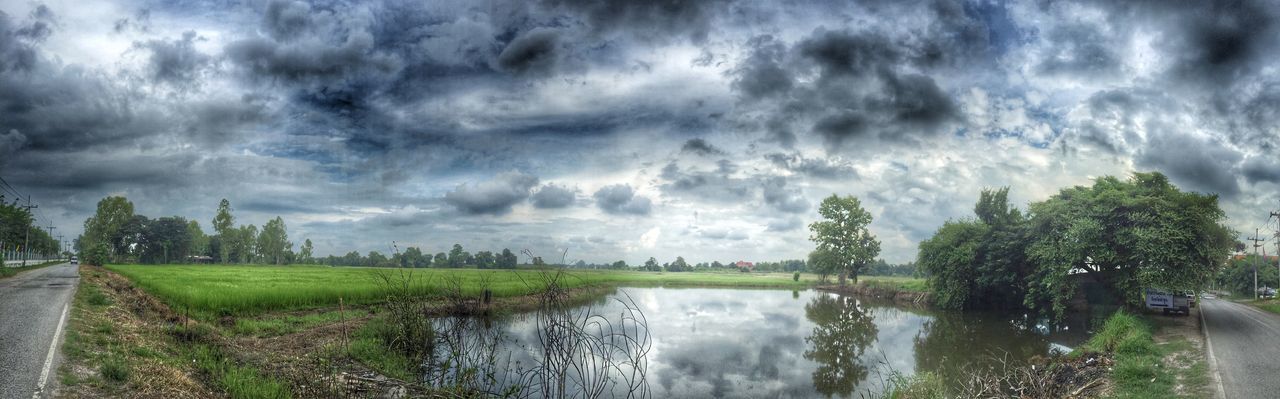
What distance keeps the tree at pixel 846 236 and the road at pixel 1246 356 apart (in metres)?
35.7

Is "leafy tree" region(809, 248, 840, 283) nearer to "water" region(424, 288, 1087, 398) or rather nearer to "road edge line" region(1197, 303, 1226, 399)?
"water" region(424, 288, 1087, 398)

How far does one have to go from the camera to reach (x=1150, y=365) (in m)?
12.8

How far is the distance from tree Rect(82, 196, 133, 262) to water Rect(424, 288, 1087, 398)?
101660mm

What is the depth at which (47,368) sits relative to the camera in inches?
365

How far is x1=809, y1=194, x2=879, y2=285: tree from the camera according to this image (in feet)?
191

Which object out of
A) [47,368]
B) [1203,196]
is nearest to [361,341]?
[47,368]

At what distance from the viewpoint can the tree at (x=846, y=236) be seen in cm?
5834

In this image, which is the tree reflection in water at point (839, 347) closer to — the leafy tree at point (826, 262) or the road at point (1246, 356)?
the road at point (1246, 356)

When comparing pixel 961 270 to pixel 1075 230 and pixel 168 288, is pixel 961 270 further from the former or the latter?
pixel 168 288

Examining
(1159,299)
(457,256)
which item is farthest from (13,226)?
(1159,299)

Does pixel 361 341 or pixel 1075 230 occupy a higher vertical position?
pixel 1075 230

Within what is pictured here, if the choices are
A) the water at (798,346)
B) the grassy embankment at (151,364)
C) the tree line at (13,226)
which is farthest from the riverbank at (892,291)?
the tree line at (13,226)

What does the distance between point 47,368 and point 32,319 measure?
25.9 feet

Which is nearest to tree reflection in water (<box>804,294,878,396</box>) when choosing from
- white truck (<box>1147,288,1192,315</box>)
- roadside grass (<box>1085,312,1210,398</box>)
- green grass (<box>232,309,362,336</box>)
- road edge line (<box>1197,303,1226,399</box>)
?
roadside grass (<box>1085,312,1210,398</box>)
